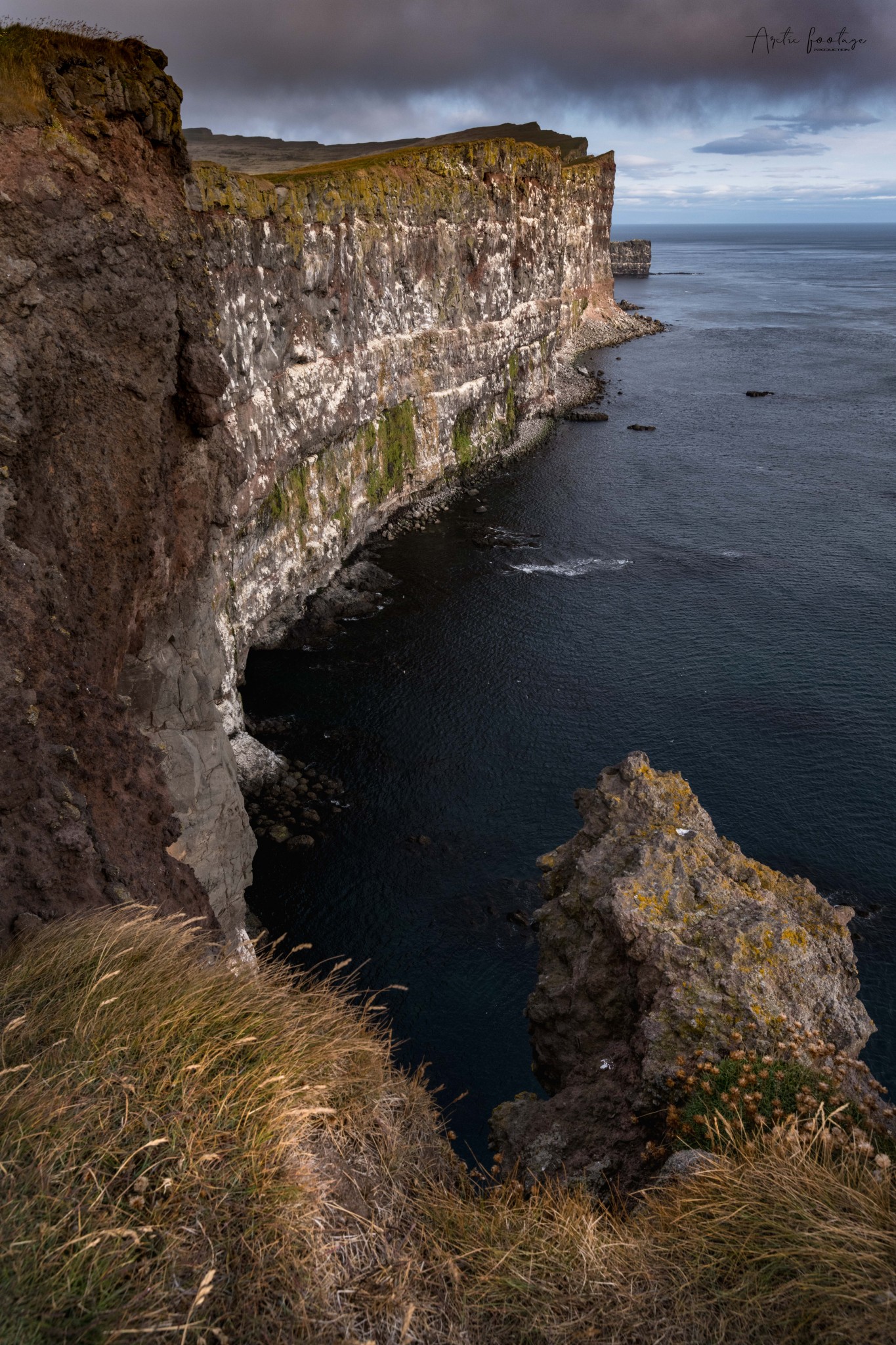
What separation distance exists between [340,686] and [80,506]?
82.5 ft

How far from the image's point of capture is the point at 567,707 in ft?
130

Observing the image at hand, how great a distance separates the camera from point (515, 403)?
269 feet

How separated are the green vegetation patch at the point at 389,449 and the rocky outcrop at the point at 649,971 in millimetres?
39683

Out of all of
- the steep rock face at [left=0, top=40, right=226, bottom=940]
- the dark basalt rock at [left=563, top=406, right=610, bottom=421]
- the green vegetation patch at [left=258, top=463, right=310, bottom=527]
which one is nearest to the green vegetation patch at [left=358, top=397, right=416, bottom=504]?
the green vegetation patch at [left=258, top=463, right=310, bottom=527]

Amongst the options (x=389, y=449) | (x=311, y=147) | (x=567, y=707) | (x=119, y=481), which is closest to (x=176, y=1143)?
(x=119, y=481)

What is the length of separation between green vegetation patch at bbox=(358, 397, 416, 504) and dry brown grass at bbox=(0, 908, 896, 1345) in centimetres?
4947

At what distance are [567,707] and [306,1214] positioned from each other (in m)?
33.6

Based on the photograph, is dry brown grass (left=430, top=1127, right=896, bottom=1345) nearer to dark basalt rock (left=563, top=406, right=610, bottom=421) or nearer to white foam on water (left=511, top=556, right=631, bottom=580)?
white foam on water (left=511, top=556, right=631, bottom=580)

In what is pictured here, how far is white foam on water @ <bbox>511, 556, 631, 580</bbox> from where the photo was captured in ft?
178

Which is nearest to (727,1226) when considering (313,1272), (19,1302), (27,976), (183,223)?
(313,1272)

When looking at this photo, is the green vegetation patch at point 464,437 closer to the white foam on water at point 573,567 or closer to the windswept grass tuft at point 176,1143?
the white foam on water at point 573,567

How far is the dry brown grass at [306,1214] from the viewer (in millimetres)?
5973

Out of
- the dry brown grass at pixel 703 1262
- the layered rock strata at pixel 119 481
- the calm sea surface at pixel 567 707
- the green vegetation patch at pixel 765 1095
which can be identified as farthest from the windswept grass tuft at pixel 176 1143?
the green vegetation patch at pixel 765 1095

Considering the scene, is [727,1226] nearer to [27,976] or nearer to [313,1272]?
[313,1272]
